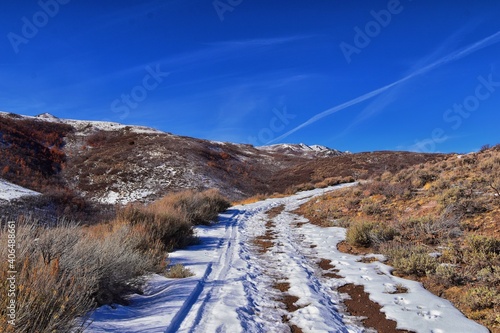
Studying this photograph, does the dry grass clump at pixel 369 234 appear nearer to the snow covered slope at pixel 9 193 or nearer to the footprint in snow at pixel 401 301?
the footprint in snow at pixel 401 301

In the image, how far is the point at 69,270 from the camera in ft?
13.3

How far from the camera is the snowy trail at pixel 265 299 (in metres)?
4.25

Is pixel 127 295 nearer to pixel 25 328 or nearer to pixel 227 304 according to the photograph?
pixel 227 304

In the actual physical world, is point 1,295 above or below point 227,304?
above

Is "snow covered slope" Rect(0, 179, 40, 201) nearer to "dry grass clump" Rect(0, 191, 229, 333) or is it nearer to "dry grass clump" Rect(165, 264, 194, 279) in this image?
"dry grass clump" Rect(0, 191, 229, 333)

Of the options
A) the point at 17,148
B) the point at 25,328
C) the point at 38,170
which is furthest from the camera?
the point at 17,148

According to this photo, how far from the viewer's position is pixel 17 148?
31.3 m

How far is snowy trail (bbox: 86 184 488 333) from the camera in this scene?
13.9ft

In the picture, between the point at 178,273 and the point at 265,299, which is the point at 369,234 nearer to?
the point at 265,299

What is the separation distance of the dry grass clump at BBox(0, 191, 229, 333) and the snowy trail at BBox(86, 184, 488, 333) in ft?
1.08

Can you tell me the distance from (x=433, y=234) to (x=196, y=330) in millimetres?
6754

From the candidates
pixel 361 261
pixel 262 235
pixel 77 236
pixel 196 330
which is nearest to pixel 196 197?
pixel 262 235

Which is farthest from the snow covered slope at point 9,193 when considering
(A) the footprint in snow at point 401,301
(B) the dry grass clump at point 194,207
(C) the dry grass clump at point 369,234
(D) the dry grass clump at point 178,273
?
(A) the footprint in snow at point 401,301

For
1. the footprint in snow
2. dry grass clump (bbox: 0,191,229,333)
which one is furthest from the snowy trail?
dry grass clump (bbox: 0,191,229,333)
